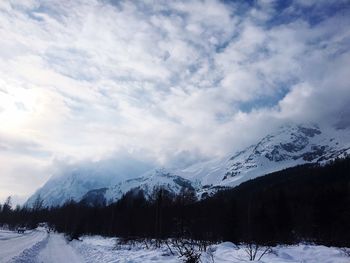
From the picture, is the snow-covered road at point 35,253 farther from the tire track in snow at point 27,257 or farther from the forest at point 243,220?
the forest at point 243,220

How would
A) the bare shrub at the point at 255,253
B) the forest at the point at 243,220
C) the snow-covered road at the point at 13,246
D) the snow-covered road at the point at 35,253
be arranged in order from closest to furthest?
the snow-covered road at the point at 35,253 < the snow-covered road at the point at 13,246 < the bare shrub at the point at 255,253 < the forest at the point at 243,220

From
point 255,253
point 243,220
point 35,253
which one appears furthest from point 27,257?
point 243,220

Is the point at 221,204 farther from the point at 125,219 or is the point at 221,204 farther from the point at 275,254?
the point at 275,254

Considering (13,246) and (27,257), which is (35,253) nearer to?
(27,257)

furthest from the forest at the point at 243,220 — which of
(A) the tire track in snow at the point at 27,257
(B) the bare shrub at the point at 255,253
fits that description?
(A) the tire track in snow at the point at 27,257

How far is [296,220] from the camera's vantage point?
68250 millimetres

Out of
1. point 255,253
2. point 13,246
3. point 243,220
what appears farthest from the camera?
point 243,220

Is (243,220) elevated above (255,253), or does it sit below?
above

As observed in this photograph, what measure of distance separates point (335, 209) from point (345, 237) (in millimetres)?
6311

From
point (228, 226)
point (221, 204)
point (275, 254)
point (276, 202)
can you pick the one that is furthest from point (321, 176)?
point (275, 254)

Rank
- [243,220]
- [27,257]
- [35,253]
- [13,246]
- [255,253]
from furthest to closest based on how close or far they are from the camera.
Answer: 1. [243,220]
2. [13,246]
3. [35,253]
4. [255,253]
5. [27,257]

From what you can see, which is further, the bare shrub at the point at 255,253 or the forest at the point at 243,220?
the forest at the point at 243,220

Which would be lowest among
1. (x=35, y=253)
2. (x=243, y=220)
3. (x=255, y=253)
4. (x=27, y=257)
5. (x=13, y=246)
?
(x=27, y=257)

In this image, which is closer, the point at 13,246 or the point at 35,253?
the point at 35,253
